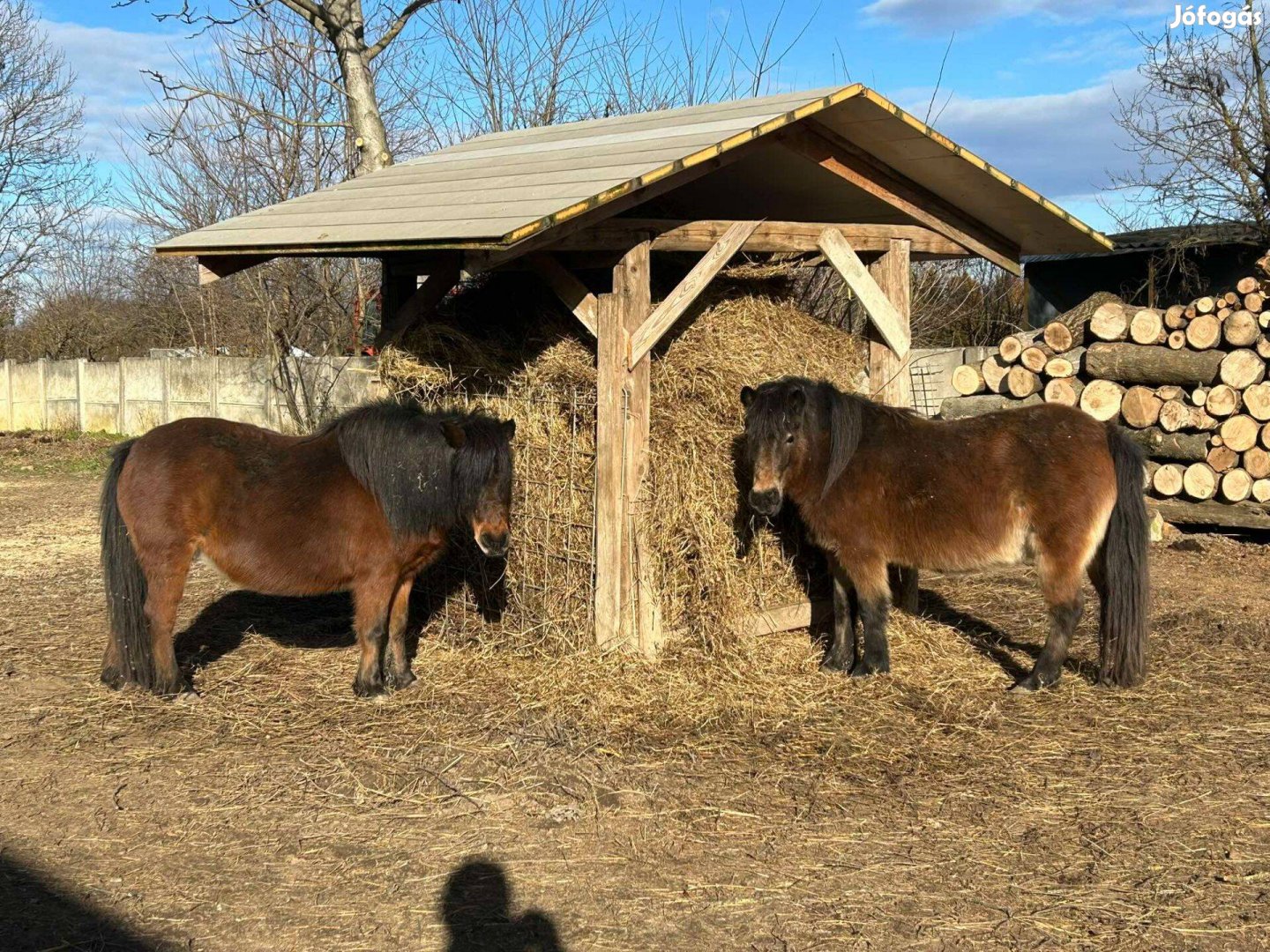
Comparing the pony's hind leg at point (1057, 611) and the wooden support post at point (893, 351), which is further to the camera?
the wooden support post at point (893, 351)

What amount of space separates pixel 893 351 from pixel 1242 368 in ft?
14.3

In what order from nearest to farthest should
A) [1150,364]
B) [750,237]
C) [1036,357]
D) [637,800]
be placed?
[637,800] < [750,237] < [1150,364] < [1036,357]

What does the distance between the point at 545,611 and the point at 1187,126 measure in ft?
38.1

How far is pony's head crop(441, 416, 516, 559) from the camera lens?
540 cm

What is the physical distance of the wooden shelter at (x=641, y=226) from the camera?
5605 millimetres

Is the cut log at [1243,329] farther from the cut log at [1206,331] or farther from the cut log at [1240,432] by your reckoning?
the cut log at [1240,432]

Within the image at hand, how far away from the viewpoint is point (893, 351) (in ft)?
23.1

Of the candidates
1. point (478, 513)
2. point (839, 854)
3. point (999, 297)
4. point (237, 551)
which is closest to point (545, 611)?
point (478, 513)

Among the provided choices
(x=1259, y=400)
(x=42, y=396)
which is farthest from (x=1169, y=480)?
(x=42, y=396)

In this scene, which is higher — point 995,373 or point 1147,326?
point 1147,326

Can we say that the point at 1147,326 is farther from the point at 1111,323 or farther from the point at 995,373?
the point at 995,373

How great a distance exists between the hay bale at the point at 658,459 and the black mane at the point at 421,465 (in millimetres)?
913

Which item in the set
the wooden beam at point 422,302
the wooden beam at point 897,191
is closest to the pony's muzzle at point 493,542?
the wooden beam at point 422,302

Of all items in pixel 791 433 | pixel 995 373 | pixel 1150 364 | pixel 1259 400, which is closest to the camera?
pixel 791 433
